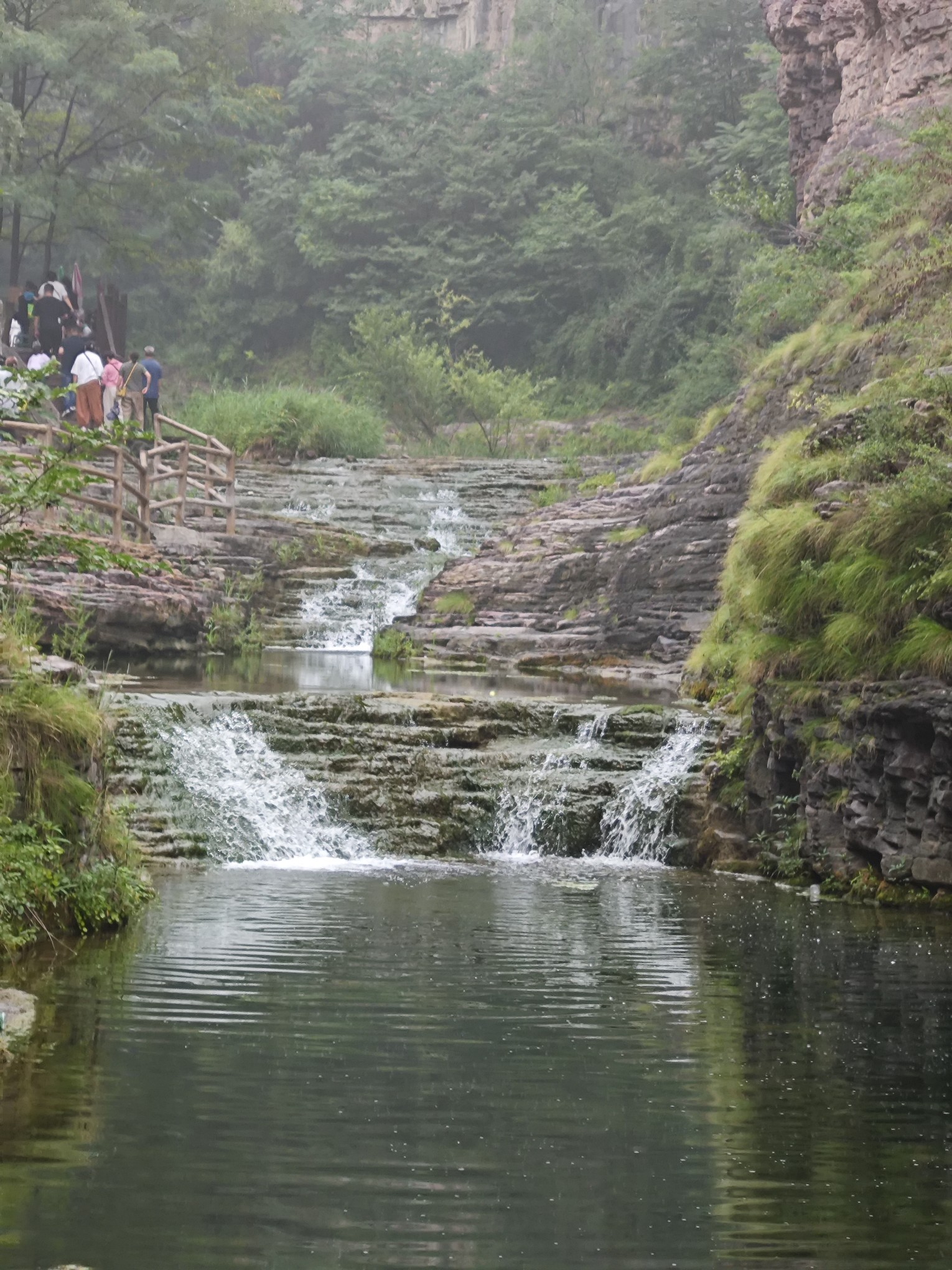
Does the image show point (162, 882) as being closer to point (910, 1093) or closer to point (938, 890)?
point (938, 890)

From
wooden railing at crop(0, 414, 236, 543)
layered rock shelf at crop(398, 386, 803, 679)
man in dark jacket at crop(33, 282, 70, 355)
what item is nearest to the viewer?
layered rock shelf at crop(398, 386, 803, 679)

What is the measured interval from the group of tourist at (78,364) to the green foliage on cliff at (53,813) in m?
13.5

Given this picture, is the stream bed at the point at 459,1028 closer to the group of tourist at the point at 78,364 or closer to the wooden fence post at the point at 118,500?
the wooden fence post at the point at 118,500

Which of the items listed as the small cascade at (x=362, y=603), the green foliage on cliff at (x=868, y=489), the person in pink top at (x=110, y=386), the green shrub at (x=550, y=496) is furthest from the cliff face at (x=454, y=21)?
the green foliage on cliff at (x=868, y=489)

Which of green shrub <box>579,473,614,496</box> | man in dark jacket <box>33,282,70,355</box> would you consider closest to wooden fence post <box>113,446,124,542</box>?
man in dark jacket <box>33,282,70,355</box>

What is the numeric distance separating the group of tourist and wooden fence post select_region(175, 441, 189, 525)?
3.50 feet

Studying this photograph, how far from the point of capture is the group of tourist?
2439 centimetres

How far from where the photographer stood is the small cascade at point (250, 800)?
41.8ft

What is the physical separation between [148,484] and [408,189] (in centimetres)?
2641

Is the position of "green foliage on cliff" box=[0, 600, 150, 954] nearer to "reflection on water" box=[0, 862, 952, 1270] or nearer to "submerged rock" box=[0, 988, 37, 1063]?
"reflection on water" box=[0, 862, 952, 1270]

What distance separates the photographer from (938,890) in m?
11.1

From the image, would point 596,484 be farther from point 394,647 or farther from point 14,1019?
point 14,1019

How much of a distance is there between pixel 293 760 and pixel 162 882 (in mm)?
2927

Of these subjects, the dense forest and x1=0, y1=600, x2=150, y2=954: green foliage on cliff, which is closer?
x1=0, y1=600, x2=150, y2=954: green foliage on cliff
